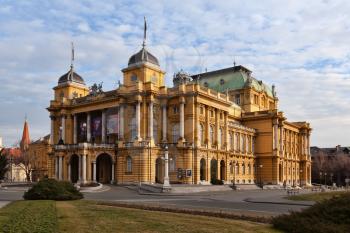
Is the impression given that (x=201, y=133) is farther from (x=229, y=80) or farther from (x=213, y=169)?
(x=229, y=80)

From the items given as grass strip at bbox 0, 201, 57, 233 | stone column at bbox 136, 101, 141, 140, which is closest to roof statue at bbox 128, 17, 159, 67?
stone column at bbox 136, 101, 141, 140

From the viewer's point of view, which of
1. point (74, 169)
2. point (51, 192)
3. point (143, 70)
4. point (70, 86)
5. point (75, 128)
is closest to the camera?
point (51, 192)

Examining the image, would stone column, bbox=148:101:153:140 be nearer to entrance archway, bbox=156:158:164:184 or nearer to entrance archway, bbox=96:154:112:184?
entrance archway, bbox=156:158:164:184

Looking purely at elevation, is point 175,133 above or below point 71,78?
below

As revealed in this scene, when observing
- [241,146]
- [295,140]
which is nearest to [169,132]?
[241,146]

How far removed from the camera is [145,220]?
21469 millimetres

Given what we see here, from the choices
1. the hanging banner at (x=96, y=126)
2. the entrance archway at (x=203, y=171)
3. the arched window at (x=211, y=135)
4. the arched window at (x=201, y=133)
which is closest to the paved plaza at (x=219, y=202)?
the entrance archway at (x=203, y=171)

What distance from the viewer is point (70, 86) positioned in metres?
95.4

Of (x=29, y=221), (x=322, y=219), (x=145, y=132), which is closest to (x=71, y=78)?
(x=145, y=132)

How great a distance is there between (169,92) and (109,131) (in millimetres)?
13670

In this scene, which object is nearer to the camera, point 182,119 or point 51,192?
point 51,192

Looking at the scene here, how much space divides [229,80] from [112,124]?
1641 inches

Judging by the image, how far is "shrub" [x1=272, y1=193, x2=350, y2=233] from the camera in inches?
692

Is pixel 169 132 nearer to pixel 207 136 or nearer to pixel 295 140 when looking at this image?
pixel 207 136
